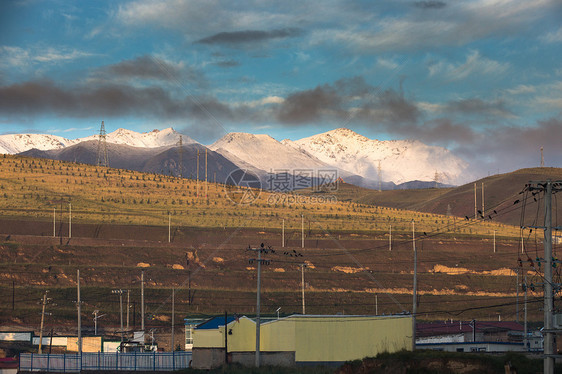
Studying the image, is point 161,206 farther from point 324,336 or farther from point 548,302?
point 548,302

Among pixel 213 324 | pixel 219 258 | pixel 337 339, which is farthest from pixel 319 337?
pixel 219 258

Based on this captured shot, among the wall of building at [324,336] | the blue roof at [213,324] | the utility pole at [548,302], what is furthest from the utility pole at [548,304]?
the blue roof at [213,324]

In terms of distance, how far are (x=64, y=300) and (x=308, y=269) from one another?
3955 centimetres

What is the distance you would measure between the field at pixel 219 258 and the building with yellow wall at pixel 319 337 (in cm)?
1822

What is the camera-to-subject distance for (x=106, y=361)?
231 ft

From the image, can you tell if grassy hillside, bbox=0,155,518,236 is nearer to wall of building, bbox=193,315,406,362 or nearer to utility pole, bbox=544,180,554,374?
wall of building, bbox=193,315,406,362

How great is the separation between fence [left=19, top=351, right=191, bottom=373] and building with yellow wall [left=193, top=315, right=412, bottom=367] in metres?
4.98

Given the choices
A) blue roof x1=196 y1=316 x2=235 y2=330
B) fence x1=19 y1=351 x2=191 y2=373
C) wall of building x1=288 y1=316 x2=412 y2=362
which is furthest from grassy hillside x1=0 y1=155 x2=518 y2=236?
wall of building x1=288 y1=316 x2=412 y2=362

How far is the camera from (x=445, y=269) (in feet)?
422

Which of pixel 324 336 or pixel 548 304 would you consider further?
pixel 324 336

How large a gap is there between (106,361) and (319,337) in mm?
22077

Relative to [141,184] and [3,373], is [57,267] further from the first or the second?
[141,184]

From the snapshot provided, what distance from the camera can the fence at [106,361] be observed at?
67.9m

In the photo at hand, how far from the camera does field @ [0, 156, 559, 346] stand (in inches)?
4065
